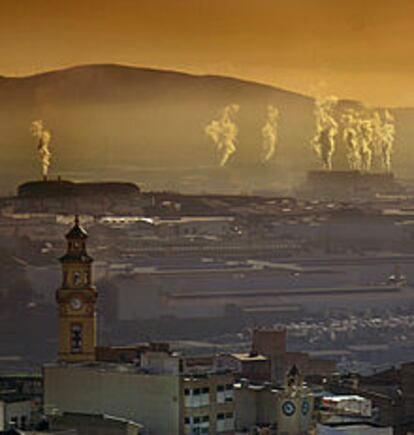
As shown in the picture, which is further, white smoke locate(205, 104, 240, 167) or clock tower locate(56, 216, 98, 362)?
white smoke locate(205, 104, 240, 167)

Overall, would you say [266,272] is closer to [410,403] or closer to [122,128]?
[122,128]

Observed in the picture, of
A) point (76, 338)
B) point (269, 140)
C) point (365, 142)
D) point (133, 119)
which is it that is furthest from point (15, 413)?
point (365, 142)

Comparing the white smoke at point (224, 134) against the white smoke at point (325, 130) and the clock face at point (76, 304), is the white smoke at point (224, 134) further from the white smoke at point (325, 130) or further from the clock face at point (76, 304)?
the clock face at point (76, 304)

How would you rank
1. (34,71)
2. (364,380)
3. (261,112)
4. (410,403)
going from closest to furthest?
(410,403) → (364,380) → (34,71) → (261,112)

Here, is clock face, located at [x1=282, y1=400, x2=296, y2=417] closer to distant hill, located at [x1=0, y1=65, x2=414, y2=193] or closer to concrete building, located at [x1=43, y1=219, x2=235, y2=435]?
concrete building, located at [x1=43, y1=219, x2=235, y2=435]

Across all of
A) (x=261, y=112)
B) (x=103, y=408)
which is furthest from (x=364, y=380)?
(x=261, y=112)

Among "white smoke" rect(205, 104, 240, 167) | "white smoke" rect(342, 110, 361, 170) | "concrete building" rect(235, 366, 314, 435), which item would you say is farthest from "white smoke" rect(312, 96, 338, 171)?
"concrete building" rect(235, 366, 314, 435)
